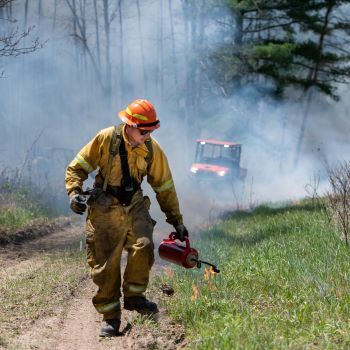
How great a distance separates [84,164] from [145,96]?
31.4 meters

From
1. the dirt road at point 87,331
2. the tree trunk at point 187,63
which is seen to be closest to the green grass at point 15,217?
the dirt road at point 87,331

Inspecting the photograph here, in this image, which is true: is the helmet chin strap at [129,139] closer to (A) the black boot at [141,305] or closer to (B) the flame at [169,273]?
(A) the black boot at [141,305]

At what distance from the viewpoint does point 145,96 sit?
35438mm

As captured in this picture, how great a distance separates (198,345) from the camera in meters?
3.59

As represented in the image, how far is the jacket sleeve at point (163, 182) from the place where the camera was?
462cm

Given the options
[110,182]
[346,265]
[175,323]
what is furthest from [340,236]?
[110,182]

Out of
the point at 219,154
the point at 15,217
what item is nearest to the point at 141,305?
the point at 15,217

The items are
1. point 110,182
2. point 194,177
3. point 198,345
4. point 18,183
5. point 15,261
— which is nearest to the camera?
point 198,345

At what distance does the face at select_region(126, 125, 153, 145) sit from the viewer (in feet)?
14.2

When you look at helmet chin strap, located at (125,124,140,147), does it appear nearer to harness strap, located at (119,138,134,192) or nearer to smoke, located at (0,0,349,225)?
harness strap, located at (119,138,134,192)

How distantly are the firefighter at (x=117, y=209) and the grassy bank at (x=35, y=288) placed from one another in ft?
2.29

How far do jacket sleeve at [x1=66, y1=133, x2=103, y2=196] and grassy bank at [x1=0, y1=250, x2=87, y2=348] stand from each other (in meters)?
1.18

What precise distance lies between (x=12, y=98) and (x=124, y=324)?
25913mm

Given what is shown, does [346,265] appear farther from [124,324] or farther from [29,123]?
[29,123]
